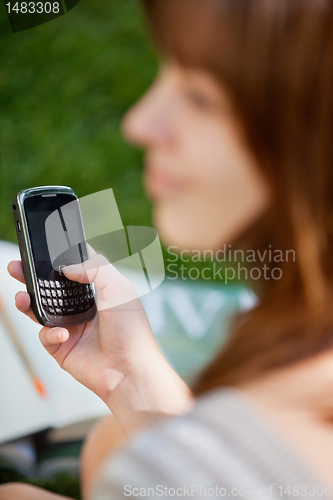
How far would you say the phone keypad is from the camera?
0.44 metres

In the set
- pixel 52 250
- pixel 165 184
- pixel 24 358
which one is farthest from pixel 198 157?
pixel 24 358

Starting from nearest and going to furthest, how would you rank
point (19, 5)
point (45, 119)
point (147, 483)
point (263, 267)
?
1. point (147, 483)
2. point (263, 267)
3. point (19, 5)
4. point (45, 119)

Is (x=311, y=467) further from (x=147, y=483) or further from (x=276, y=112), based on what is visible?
(x=276, y=112)

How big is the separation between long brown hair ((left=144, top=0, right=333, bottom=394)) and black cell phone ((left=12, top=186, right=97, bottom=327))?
8.0 inches

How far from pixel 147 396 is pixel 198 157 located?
0.24m

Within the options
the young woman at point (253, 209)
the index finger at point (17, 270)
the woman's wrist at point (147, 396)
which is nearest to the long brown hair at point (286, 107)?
the young woman at point (253, 209)

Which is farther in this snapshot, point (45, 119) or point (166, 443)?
point (45, 119)

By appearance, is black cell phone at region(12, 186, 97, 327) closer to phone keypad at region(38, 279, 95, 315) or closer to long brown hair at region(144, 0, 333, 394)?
A: phone keypad at region(38, 279, 95, 315)

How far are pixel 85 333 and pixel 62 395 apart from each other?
167mm

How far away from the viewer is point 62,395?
57cm

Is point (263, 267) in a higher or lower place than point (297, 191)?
lower

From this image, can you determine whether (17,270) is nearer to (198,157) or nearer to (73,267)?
(73,267)

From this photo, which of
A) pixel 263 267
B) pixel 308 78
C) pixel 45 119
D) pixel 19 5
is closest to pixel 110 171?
pixel 45 119

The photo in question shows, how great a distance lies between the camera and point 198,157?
0.31 m
